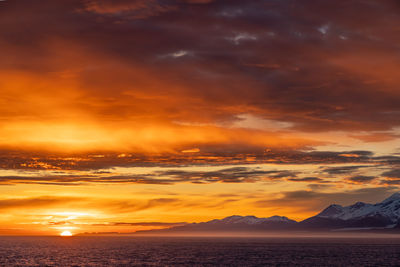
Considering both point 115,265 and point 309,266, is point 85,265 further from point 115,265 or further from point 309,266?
point 309,266

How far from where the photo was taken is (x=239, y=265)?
148375 mm

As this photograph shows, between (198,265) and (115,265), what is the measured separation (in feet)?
81.3

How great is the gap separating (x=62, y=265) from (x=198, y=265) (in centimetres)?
4121

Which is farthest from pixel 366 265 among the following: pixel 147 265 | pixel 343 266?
pixel 147 265

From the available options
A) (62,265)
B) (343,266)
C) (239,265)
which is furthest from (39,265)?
(343,266)

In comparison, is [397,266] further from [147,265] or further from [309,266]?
[147,265]

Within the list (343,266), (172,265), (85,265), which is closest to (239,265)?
(172,265)

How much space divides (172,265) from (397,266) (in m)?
67.8

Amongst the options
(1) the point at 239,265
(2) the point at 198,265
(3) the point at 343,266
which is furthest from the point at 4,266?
(3) the point at 343,266

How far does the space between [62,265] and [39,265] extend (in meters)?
6.77

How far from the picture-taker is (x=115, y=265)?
145 meters

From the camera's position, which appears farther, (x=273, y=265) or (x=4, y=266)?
(x=273, y=265)

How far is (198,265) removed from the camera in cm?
14788

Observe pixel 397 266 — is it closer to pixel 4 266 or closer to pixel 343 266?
pixel 343 266
